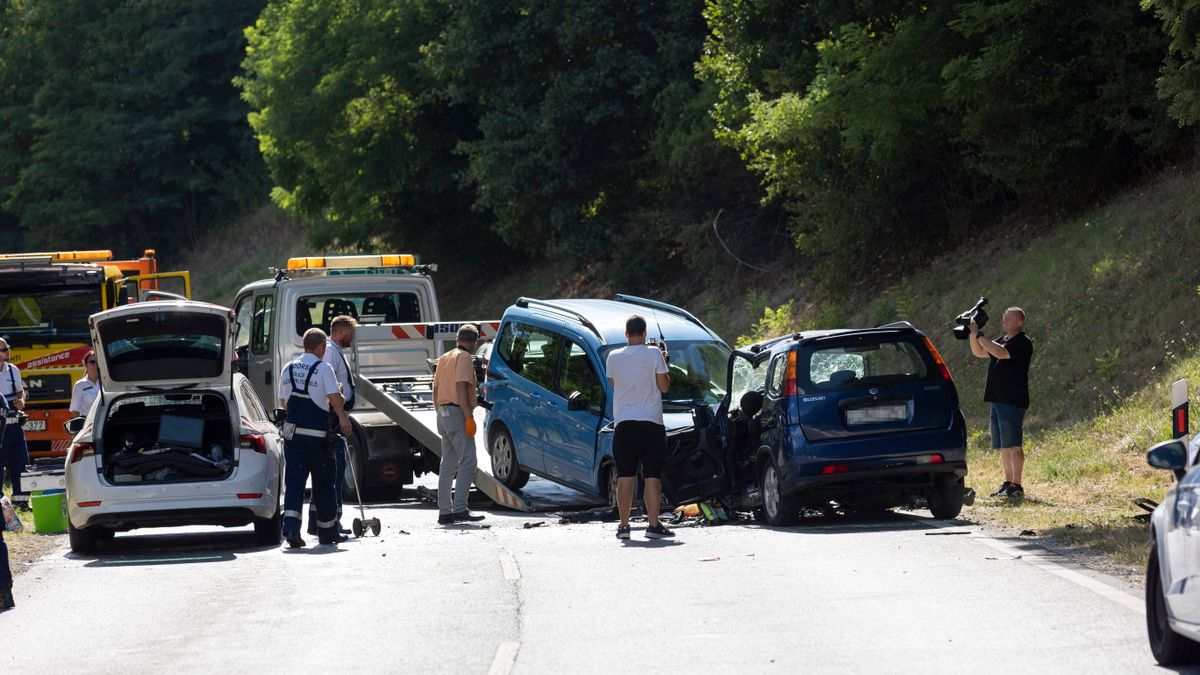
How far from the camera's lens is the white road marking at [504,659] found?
805 centimetres

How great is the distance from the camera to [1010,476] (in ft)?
49.4

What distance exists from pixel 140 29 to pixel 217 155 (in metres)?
5.96

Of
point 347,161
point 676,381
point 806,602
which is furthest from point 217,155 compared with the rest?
point 806,602

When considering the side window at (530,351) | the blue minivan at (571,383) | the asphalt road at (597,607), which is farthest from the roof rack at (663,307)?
the asphalt road at (597,607)

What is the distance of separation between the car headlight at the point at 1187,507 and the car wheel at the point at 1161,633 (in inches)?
14.1

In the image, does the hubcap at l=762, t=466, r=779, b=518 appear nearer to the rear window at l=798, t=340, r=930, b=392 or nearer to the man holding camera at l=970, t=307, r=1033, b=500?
the rear window at l=798, t=340, r=930, b=392

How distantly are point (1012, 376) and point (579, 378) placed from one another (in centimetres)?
403

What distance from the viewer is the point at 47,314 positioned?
21.7 metres

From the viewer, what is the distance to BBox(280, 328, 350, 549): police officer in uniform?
1388 cm

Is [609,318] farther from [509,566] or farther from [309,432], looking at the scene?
[509,566]

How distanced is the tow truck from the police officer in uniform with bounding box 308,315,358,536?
2.35m

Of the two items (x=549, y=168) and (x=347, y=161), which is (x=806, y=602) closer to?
(x=549, y=168)

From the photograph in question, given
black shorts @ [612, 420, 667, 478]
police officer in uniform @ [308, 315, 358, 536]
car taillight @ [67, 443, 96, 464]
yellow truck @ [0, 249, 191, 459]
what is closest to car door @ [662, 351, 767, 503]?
black shorts @ [612, 420, 667, 478]

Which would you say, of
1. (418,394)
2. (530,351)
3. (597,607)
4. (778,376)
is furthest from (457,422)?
(597,607)
